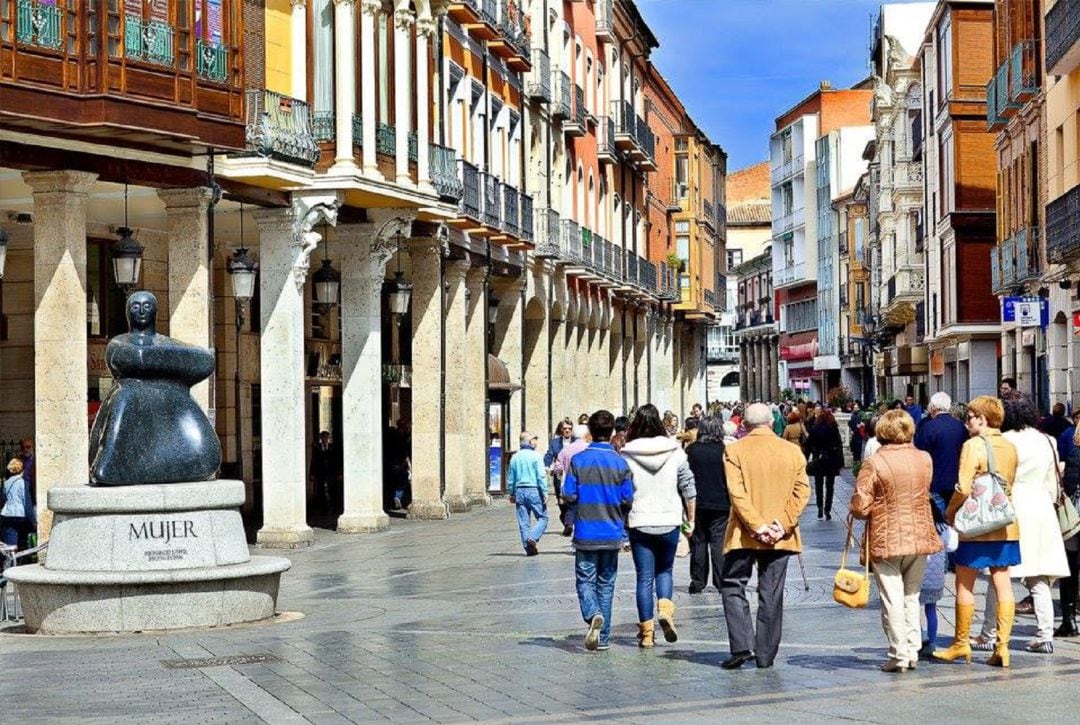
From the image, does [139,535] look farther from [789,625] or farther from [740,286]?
[740,286]

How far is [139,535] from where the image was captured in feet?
50.6

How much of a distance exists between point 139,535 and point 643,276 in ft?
156

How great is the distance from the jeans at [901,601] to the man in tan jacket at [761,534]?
58 centimetres

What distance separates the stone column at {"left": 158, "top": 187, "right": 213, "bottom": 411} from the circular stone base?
8.12m

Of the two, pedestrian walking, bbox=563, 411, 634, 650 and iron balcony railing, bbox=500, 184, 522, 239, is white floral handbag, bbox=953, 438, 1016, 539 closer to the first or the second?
pedestrian walking, bbox=563, 411, 634, 650

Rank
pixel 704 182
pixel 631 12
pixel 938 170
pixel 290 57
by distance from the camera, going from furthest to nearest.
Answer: pixel 704 182 < pixel 631 12 < pixel 938 170 < pixel 290 57

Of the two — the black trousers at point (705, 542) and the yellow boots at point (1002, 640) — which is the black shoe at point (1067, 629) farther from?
the black trousers at point (705, 542)

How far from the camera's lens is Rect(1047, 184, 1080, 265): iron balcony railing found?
32.0 metres

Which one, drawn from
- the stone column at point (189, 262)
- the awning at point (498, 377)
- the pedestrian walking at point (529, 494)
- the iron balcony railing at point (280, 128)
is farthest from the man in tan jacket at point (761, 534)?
the awning at point (498, 377)

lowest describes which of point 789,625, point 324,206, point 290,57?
point 789,625

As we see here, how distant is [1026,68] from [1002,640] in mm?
27396

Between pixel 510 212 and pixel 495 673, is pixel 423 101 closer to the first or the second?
pixel 510 212

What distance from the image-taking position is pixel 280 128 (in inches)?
986

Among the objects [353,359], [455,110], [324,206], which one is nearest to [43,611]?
[324,206]
